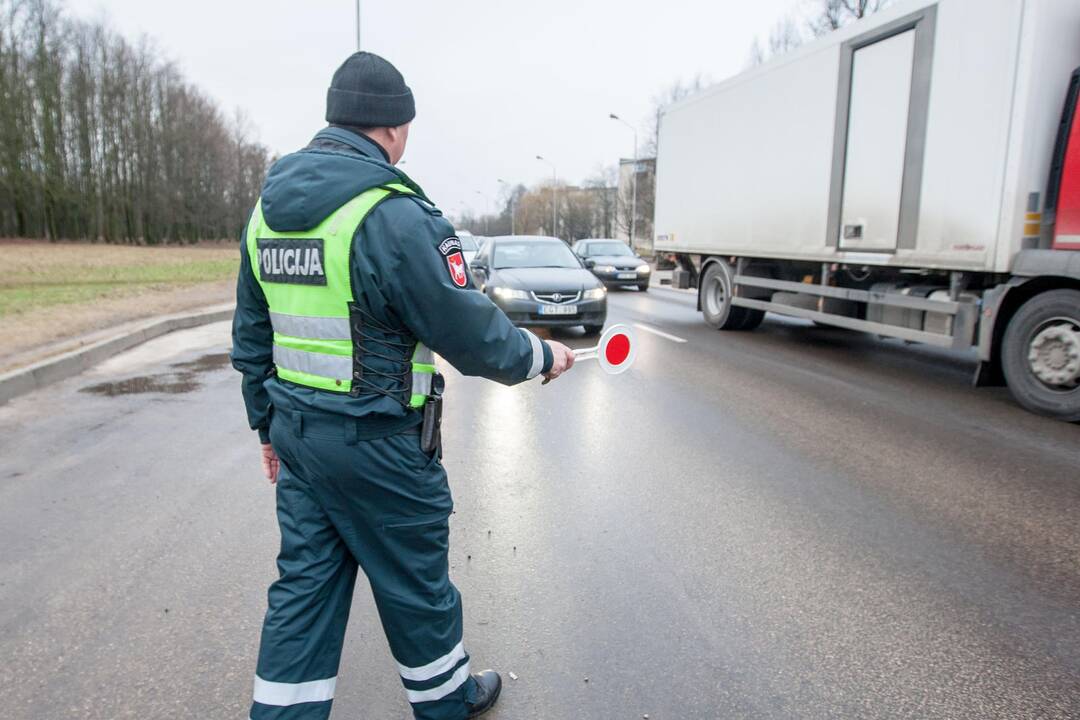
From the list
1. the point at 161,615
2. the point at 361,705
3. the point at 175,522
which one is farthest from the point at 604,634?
the point at 175,522

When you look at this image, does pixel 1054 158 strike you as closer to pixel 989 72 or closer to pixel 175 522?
pixel 989 72

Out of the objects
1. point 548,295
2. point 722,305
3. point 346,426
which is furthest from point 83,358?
point 722,305

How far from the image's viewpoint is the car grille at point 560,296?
36.7 ft

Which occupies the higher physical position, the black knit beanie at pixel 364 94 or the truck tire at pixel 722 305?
the black knit beanie at pixel 364 94

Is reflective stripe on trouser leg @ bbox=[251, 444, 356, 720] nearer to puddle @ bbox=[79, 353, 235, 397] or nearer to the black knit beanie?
→ the black knit beanie

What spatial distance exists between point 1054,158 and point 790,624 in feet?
17.6

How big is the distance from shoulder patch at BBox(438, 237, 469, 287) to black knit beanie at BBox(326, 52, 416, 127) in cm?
43

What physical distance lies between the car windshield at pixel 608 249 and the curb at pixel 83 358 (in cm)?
1366

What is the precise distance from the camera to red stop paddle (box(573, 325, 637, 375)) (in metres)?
2.56

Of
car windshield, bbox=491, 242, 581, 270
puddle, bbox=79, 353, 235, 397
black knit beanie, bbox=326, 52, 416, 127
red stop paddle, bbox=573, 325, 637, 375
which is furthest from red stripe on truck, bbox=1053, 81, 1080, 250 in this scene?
puddle, bbox=79, 353, 235, 397

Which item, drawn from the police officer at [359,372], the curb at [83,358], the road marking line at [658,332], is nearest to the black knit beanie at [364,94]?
the police officer at [359,372]

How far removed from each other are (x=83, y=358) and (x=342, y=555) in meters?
8.05

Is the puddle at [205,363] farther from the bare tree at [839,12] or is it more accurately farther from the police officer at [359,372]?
the bare tree at [839,12]

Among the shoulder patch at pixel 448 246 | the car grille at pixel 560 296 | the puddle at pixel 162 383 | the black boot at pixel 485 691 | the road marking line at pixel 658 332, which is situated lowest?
the puddle at pixel 162 383
